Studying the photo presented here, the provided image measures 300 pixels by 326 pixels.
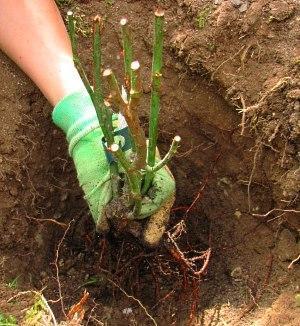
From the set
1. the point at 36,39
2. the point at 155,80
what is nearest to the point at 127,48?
the point at 155,80

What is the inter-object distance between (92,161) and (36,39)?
0.43 metres

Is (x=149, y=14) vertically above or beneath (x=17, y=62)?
beneath

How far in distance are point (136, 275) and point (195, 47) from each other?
2.31 ft

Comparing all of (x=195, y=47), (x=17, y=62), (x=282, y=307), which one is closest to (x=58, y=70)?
(x=17, y=62)

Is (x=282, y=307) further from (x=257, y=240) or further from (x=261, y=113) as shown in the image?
(x=261, y=113)

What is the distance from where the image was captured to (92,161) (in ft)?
4.70

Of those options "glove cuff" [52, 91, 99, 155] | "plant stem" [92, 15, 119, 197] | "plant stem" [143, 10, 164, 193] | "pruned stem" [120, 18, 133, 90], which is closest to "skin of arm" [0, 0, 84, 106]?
"glove cuff" [52, 91, 99, 155]

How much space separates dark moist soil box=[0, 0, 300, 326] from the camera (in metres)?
1.54

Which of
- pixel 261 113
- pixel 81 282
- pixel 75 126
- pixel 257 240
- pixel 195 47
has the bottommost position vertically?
pixel 257 240

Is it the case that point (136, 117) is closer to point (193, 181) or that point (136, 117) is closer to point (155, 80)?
point (155, 80)

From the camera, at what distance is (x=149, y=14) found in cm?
174

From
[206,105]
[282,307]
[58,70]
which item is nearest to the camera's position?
[282,307]

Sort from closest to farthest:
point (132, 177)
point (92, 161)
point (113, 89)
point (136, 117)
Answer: point (113, 89)
point (136, 117)
point (132, 177)
point (92, 161)

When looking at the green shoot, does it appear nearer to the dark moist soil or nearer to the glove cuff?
the glove cuff
